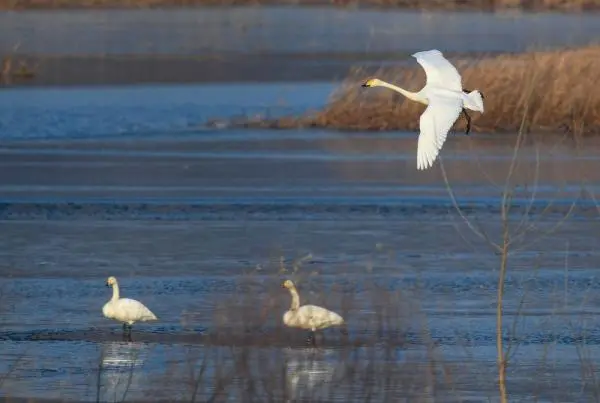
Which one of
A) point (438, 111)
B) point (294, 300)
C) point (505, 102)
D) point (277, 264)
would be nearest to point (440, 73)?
point (438, 111)

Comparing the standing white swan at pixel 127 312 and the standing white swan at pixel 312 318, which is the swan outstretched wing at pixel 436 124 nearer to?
the standing white swan at pixel 312 318

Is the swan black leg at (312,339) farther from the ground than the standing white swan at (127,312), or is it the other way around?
the standing white swan at (127,312)

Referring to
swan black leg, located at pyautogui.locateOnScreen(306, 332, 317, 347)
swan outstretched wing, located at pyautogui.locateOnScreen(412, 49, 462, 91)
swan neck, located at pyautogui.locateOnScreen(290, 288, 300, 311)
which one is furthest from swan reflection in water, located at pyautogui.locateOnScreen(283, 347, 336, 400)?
swan outstretched wing, located at pyautogui.locateOnScreen(412, 49, 462, 91)

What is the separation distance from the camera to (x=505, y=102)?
19688 mm

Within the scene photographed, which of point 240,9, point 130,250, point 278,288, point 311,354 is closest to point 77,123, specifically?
point 130,250

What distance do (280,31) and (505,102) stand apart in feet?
73.9

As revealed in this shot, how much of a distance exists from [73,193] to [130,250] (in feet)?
10.5

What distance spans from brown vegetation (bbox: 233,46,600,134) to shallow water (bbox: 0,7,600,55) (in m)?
9.92

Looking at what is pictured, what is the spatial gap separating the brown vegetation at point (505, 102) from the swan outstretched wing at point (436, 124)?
36.1 feet

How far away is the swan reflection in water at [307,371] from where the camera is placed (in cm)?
718

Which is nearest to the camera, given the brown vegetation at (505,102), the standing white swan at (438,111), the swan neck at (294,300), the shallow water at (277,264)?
the shallow water at (277,264)

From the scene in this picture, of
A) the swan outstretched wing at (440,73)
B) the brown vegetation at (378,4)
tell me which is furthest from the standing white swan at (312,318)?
the brown vegetation at (378,4)

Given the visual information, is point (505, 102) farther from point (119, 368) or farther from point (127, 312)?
point (119, 368)

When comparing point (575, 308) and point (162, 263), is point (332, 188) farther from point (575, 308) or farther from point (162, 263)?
point (575, 308)
